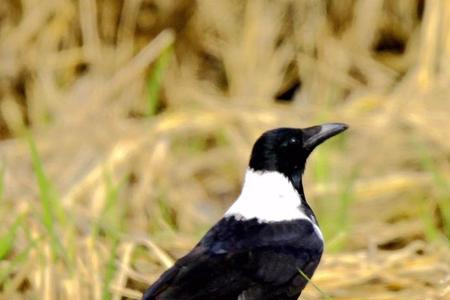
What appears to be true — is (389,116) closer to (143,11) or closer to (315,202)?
(315,202)

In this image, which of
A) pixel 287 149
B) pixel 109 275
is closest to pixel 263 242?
pixel 287 149

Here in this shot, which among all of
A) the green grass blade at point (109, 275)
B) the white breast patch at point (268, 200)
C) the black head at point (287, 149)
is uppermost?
the black head at point (287, 149)

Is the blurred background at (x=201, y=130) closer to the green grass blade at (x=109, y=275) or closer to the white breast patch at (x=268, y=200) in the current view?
the green grass blade at (x=109, y=275)

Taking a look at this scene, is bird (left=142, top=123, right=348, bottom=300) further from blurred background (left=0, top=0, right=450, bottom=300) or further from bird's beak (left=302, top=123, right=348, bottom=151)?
blurred background (left=0, top=0, right=450, bottom=300)

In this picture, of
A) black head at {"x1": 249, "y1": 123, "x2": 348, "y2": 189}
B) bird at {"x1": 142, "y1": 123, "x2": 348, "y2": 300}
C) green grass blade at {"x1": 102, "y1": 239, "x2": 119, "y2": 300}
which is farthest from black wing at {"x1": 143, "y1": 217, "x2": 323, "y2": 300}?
green grass blade at {"x1": 102, "y1": 239, "x2": 119, "y2": 300}

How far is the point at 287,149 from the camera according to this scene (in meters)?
4.82

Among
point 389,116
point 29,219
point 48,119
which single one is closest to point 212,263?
point 29,219

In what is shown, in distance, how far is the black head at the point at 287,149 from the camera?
478cm

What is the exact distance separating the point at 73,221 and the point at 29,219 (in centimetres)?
19

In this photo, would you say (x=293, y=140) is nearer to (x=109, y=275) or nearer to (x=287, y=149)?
(x=287, y=149)

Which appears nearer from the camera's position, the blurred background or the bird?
the bird

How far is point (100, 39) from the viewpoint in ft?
26.3

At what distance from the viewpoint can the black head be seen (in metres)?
4.78

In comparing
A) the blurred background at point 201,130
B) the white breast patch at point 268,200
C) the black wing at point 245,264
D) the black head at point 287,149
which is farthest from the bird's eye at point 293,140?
the blurred background at point 201,130
